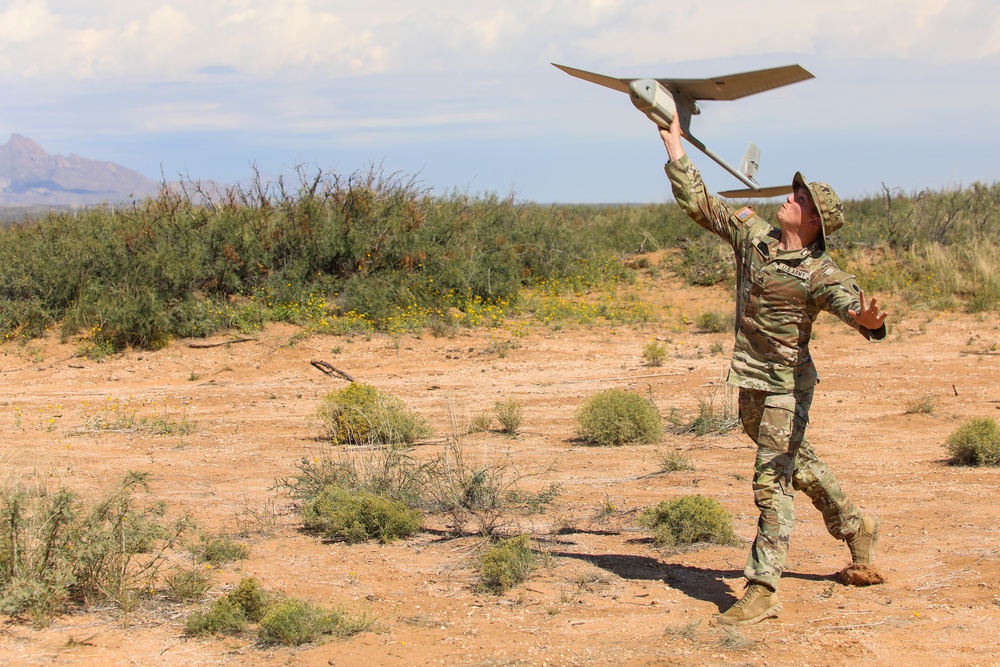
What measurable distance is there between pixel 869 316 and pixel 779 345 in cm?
47

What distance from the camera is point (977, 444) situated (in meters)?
7.37

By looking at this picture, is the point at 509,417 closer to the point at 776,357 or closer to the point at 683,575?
the point at 683,575

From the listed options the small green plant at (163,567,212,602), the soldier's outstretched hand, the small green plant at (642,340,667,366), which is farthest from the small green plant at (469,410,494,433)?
the soldier's outstretched hand

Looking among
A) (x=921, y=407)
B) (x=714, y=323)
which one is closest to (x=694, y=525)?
(x=921, y=407)

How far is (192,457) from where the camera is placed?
8.31 metres

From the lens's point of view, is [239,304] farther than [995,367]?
Yes

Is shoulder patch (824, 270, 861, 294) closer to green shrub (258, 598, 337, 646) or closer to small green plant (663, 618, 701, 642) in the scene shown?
small green plant (663, 618, 701, 642)

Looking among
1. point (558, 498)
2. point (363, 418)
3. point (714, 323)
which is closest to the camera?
point (558, 498)

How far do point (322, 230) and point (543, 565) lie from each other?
11111 mm

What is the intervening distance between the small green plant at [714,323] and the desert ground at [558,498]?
36.5 inches

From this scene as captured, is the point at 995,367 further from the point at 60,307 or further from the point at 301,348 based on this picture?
the point at 60,307

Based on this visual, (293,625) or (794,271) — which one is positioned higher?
(794,271)

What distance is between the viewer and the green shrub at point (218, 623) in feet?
14.6

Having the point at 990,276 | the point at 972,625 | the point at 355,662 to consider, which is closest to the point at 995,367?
the point at 990,276
